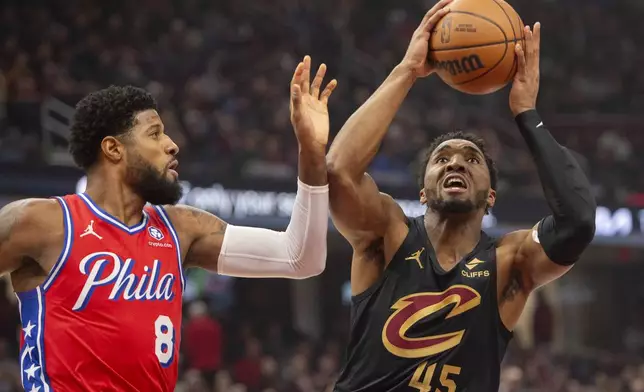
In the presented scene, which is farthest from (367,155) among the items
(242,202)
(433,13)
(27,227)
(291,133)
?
(291,133)

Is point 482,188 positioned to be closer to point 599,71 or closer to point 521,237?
point 521,237

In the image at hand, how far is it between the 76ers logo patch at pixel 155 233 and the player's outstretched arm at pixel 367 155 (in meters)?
0.71

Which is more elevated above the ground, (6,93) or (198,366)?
(6,93)

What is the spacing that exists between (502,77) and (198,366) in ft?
25.5

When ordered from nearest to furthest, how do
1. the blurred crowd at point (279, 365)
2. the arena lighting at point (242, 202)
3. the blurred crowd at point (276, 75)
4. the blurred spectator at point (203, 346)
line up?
the arena lighting at point (242, 202), the blurred crowd at point (279, 365), the blurred spectator at point (203, 346), the blurred crowd at point (276, 75)

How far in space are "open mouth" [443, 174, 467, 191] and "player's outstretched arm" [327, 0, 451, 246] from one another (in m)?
0.23

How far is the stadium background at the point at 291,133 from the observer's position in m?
11.4

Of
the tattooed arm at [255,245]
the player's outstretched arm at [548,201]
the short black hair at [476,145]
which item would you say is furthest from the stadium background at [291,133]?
the player's outstretched arm at [548,201]

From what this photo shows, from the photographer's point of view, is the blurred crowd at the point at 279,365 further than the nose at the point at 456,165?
Yes

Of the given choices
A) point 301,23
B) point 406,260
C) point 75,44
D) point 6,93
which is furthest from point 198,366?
point 406,260

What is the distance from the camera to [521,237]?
418 centimetres

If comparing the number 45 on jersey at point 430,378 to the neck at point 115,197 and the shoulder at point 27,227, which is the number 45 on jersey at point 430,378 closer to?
the neck at point 115,197

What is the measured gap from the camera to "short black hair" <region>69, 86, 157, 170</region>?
3.78 meters

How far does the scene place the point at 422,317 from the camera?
3977mm
